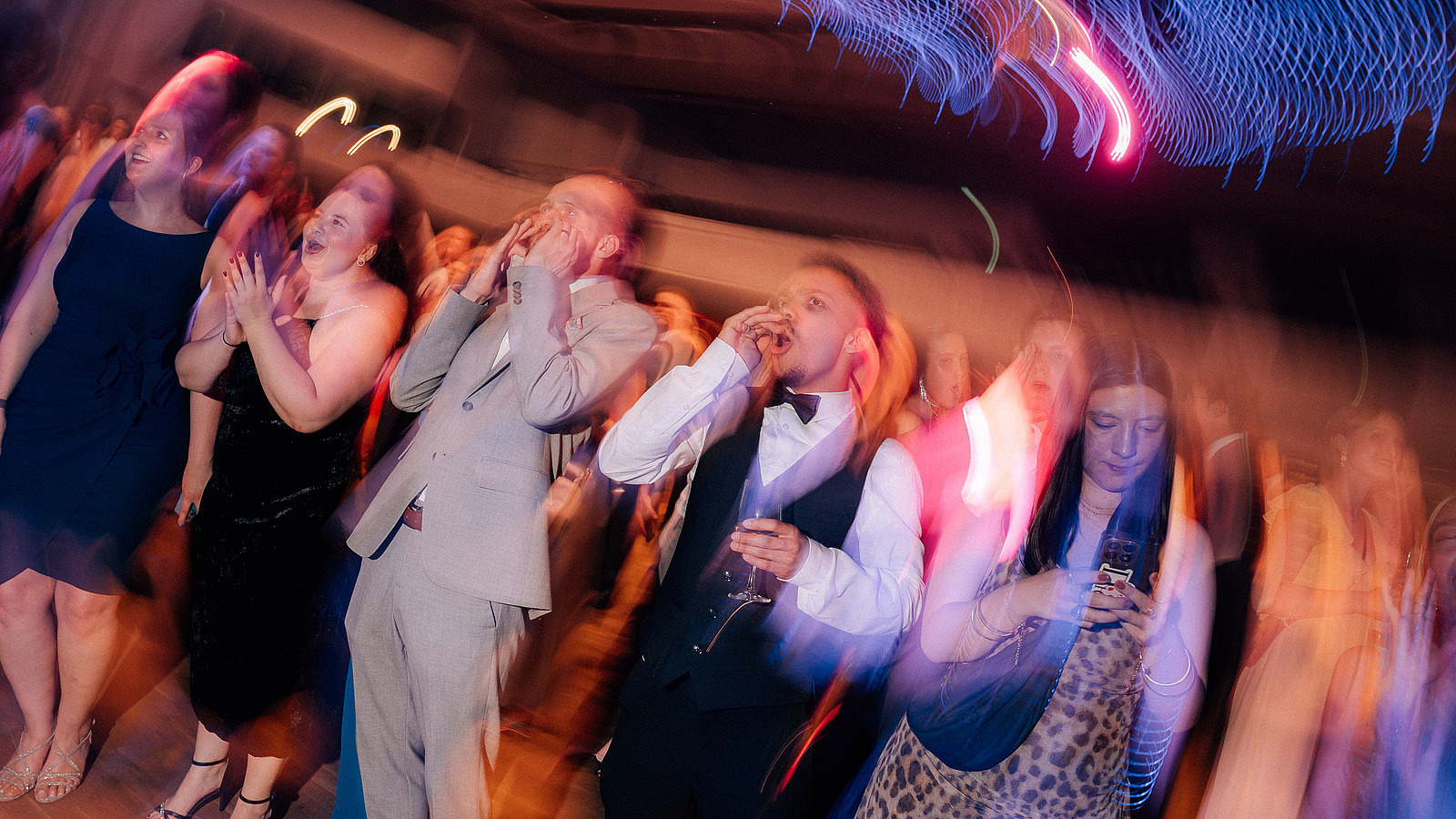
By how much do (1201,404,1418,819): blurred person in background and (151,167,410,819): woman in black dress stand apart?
2.22m

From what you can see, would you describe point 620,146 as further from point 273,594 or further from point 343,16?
point 273,594

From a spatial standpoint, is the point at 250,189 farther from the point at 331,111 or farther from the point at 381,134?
the point at 331,111

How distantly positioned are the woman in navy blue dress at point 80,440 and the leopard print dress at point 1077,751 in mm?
2260

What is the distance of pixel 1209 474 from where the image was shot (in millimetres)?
1710

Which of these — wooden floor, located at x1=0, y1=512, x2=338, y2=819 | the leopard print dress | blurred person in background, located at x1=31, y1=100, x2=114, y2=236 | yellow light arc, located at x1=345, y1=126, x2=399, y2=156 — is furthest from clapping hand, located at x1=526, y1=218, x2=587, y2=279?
yellow light arc, located at x1=345, y1=126, x2=399, y2=156

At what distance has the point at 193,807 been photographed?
1858mm

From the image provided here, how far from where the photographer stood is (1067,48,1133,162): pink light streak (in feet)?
7.03

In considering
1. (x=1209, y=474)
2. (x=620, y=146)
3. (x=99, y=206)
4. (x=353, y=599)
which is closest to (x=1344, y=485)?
(x=1209, y=474)

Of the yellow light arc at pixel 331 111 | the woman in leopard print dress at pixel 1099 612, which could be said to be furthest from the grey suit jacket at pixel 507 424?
the yellow light arc at pixel 331 111

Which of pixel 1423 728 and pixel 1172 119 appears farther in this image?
pixel 1172 119

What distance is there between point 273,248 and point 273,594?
0.94 metres

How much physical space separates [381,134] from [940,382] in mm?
5273

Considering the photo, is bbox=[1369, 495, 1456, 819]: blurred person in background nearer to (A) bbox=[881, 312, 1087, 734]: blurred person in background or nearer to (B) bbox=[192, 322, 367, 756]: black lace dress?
(A) bbox=[881, 312, 1087, 734]: blurred person in background

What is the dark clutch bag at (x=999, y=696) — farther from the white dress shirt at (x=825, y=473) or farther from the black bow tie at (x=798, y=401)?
the black bow tie at (x=798, y=401)
